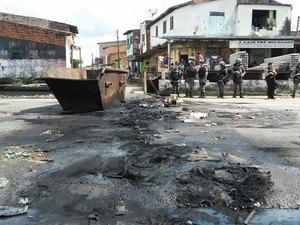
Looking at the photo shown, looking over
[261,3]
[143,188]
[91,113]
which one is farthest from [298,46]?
[143,188]

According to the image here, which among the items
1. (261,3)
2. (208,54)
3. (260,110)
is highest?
(261,3)

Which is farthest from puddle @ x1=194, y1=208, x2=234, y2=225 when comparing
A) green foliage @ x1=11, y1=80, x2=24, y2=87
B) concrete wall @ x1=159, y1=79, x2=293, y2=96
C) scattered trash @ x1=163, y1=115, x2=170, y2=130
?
green foliage @ x1=11, y1=80, x2=24, y2=87

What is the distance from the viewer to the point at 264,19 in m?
33.4

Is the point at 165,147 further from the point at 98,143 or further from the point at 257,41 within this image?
the point at 257,41

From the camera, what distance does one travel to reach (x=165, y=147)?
21.7ft

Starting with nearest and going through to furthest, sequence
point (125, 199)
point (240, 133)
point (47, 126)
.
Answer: point (125, 199)
point (240, 133)
point (47, 126)

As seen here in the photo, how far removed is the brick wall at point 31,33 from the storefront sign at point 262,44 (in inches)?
448

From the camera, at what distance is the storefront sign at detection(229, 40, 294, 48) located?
26.4 meters

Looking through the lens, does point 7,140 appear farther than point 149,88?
No

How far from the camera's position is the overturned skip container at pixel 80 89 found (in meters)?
11.0

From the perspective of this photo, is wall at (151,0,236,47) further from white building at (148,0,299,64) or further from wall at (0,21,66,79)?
wall at (0,21,66,79)

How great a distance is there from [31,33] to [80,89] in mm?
16618

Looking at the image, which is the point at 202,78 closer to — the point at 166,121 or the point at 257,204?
the point at 166,121

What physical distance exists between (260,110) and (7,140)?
26.3ft
